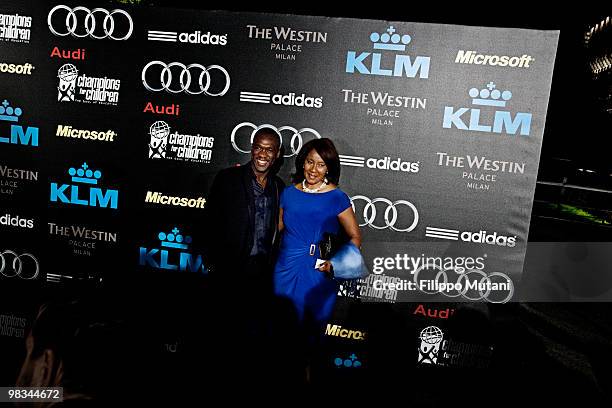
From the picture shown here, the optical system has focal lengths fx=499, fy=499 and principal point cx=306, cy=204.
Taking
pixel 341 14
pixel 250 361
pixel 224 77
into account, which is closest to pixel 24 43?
pixel 224 77

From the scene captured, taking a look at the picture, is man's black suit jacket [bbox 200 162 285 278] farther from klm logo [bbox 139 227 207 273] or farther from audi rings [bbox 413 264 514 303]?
audi rings [bbox 413 264 514 303]

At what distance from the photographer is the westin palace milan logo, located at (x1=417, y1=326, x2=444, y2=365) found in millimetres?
3943

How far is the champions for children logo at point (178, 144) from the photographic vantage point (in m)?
3.96

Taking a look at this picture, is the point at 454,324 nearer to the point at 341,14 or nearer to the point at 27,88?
the point at 27,88

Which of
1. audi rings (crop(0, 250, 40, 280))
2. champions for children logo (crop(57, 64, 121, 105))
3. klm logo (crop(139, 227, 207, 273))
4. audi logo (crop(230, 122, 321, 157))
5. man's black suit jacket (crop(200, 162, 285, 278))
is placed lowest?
audi rings (crop(0, 250, 40, 280))

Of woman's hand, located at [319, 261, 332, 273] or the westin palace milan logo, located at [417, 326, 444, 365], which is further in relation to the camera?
the westin palace milan logo, located at [417, 326, 444, 365]

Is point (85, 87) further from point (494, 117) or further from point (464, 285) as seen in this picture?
point (464, 285)

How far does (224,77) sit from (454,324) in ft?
8.64

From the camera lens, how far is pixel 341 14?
8867 mm

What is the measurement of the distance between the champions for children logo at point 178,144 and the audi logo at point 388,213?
1.23 meters

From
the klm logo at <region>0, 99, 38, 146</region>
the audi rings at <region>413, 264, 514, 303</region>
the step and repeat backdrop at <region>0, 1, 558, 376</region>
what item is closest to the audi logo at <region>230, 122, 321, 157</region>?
the step and repeat backdrop at <region>0, 1, 558, 376</region>

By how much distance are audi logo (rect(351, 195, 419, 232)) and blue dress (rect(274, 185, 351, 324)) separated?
14cm

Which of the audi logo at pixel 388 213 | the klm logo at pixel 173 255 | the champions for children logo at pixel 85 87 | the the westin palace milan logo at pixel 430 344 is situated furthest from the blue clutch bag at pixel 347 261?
the champions for children logo at pixel 85 87

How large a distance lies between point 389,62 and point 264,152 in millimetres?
1144
